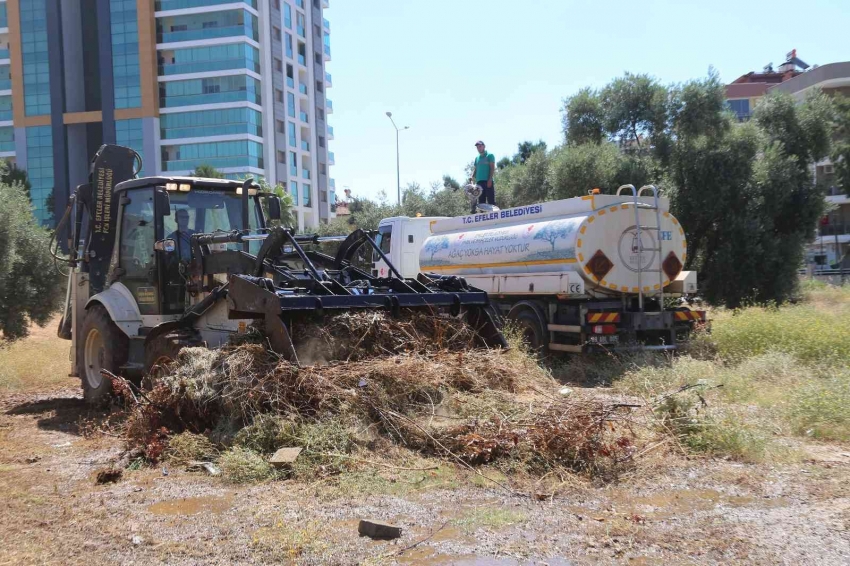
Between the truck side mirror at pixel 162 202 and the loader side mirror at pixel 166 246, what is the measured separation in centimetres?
35

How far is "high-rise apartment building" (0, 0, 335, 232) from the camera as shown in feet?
207

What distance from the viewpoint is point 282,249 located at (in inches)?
336

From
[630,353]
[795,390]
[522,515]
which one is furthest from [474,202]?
[522,515]

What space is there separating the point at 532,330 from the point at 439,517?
843 cm

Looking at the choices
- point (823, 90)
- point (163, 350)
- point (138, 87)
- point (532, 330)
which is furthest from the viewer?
point (138, 87)

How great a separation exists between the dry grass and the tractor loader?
186 centimetres

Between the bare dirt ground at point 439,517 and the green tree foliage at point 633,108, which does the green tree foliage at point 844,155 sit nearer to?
the green tree foliage at point 633,108

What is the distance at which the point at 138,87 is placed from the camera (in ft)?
207

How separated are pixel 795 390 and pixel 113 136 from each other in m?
65.3

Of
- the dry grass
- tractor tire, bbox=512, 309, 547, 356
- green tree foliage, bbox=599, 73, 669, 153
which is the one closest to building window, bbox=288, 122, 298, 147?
green tree foliage, bbox=599, 73, 669, 153

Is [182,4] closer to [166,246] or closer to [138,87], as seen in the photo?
[138,87]

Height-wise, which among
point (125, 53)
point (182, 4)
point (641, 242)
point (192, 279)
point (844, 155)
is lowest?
point (192, 279)

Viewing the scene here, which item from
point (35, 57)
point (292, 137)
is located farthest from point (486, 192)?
point (35, 57)

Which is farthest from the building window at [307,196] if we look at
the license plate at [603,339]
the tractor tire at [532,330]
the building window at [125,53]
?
the license plate at [603,339]
